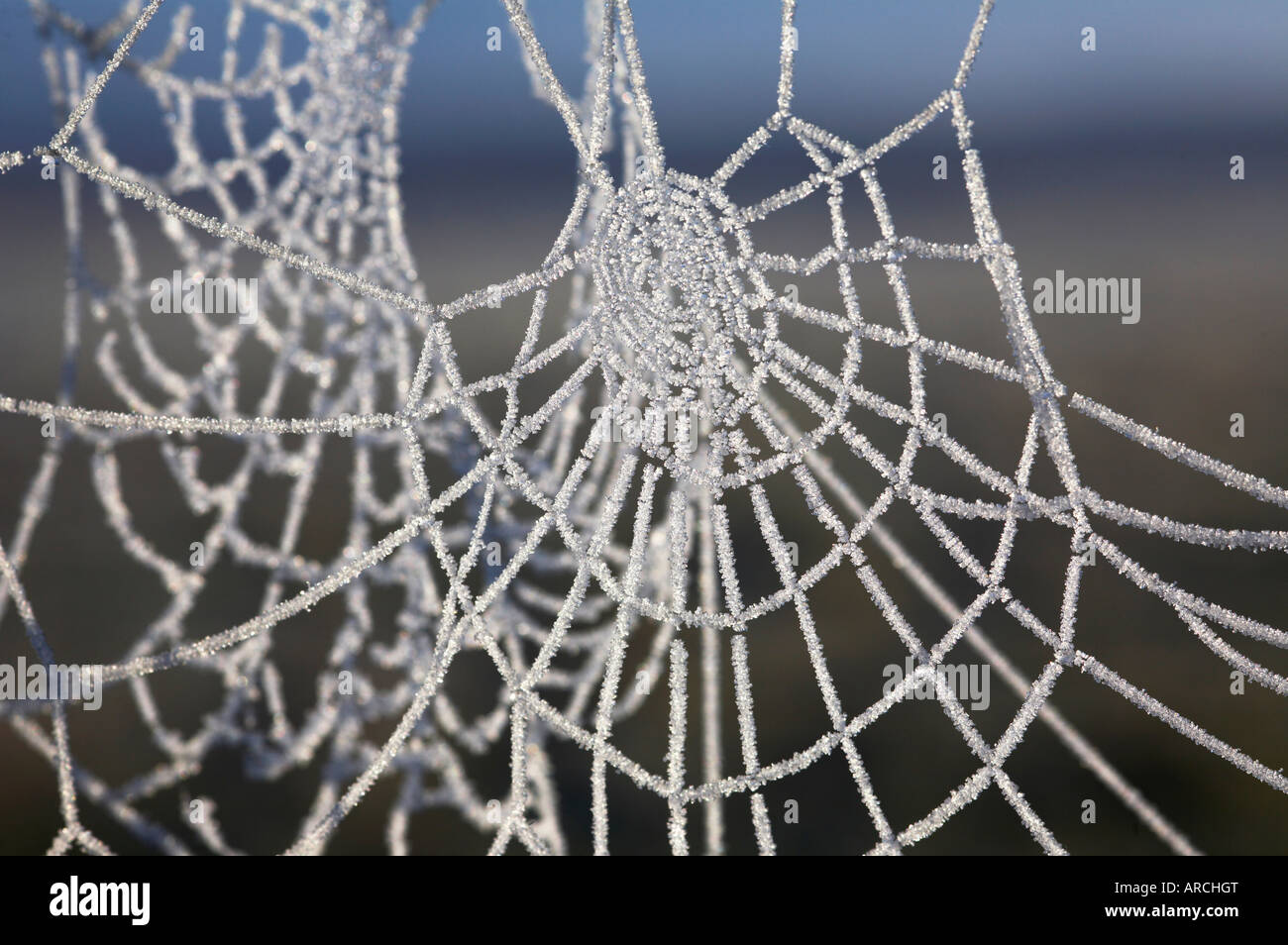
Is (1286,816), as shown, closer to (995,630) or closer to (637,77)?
(995,630)

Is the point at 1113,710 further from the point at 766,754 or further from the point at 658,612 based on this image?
the point at 658,612

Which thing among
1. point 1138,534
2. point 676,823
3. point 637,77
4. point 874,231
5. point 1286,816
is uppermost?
point 637,77

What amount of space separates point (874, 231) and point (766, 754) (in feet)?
3.63

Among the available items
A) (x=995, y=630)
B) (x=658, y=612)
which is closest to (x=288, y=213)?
(x=658, y=612)

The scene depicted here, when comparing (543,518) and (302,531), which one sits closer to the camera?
(543,518)

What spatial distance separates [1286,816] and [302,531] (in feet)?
8.07

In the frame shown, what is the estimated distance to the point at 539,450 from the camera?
1967mm

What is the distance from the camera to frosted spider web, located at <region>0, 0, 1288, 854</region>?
146cm

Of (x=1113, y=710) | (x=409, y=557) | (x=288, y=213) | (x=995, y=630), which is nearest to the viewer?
(x=288, y=213)

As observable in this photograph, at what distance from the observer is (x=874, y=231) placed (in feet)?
5.59

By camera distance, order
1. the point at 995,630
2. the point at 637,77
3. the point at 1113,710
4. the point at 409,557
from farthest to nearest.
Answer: the point at 995,630
the point at 1113,710
the point at 409,557
the point at 637,77

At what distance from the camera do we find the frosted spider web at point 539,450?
146cm

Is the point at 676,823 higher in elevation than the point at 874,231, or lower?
lower

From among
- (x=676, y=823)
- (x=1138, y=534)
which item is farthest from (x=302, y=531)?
(x=1138, y=534)
